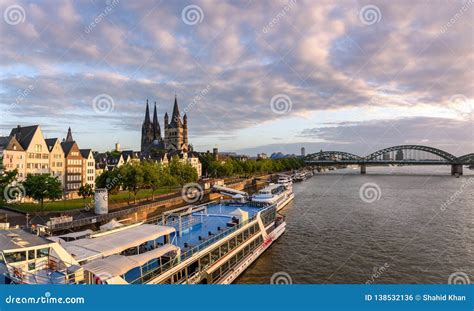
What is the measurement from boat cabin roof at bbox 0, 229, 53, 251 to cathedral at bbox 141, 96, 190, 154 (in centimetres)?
10758

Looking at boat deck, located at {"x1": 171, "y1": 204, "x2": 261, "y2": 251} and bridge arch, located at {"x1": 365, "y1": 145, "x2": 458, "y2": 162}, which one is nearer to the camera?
boat deck, located at {"x1": 171, "y1": 204, "x2": 261, "y2": 251}

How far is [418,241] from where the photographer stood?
29359mm

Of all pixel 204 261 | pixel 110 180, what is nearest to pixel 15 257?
pixel 204 261

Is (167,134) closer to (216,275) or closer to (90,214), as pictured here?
(90,214)

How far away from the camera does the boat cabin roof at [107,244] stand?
48.0 ft

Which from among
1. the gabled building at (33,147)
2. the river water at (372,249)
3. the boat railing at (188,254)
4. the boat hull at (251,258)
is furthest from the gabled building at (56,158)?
the boat railing at (188,254)

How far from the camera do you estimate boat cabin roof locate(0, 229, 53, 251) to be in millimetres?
13044

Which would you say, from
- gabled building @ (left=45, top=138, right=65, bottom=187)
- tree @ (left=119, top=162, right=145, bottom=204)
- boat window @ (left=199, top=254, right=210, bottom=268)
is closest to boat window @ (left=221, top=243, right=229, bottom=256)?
boat window @ (left=199, top=254, right=210, bottom=268)

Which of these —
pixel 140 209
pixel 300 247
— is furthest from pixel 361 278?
pixel 140 209

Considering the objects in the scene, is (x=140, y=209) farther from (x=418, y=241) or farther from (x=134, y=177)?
(x=418, y=241)

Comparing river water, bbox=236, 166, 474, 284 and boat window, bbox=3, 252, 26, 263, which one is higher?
boat window, bbox=3, 252, 26, 263

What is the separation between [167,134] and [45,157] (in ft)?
263

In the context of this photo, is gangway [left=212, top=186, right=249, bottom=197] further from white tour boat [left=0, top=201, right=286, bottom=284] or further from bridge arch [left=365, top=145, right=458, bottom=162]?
bridge arch [left=365, top=145, right=458, bottom=162]

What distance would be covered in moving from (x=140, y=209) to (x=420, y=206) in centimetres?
3839
